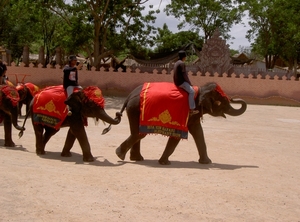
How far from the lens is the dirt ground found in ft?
15.7

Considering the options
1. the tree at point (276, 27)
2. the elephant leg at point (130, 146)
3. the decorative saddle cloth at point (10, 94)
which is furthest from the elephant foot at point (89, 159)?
the tree at point (276, 27)

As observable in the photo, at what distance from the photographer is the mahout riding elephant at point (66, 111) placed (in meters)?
7.75

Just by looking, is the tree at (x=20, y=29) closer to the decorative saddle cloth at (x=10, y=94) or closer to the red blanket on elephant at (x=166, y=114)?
the decorative saddle cloth at (x=10, y=94)

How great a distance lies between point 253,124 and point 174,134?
22.3 feet

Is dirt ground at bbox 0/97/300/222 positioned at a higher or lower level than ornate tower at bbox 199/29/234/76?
lower

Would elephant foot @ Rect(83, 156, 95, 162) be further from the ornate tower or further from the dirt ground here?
the ornate tower

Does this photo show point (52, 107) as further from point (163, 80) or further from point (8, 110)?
point (163, 80)

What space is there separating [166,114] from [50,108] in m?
2.15

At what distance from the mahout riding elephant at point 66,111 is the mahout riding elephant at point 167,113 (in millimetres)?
394

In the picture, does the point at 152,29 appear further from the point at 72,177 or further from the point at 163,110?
the point at 72,177

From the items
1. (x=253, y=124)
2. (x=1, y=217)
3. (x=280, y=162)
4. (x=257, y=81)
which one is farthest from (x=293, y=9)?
(x=1, y=217)

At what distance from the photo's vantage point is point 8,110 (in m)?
8.93

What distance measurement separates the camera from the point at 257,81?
2164 cm

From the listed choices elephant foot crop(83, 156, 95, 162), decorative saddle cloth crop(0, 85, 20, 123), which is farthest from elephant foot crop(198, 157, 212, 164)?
decorative saddle cloth crop(0, 85, 20, 123)
